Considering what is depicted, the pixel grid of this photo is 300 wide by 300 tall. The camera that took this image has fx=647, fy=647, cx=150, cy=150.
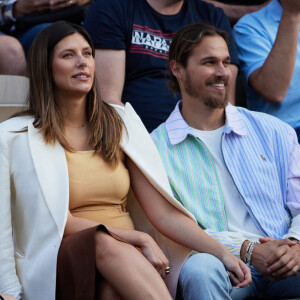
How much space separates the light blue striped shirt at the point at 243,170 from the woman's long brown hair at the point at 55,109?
0.92 feet

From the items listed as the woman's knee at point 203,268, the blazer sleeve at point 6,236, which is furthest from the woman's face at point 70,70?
the woman's knee at point 203,268

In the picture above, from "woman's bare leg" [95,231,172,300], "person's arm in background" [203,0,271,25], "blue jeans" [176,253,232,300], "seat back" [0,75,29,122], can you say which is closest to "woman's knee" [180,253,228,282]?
"blue jeans" [176,253,232,300]

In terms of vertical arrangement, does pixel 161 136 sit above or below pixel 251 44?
below

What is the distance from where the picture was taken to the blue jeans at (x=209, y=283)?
2148mm

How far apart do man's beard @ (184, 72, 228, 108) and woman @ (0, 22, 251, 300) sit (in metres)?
0.37

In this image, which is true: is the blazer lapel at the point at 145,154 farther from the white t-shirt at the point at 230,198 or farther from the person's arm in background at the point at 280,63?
the person's arm in background at the point at 280,63

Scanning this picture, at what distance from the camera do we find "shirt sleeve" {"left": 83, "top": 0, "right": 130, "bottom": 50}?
3270mm

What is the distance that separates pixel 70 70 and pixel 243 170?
0.82m

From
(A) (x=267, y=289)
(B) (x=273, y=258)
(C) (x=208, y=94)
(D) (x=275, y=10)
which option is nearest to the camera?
(B) (x=273, y=258)

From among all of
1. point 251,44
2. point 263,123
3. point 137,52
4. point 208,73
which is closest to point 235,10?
point 251,44

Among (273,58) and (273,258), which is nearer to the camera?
(273,258)

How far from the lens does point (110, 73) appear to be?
3.23 meters

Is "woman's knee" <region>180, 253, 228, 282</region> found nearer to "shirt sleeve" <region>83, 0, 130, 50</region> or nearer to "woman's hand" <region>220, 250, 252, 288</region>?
"woman's hand" <region>220, 250, 252, 288</region>

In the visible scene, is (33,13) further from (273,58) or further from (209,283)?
(209,283)
